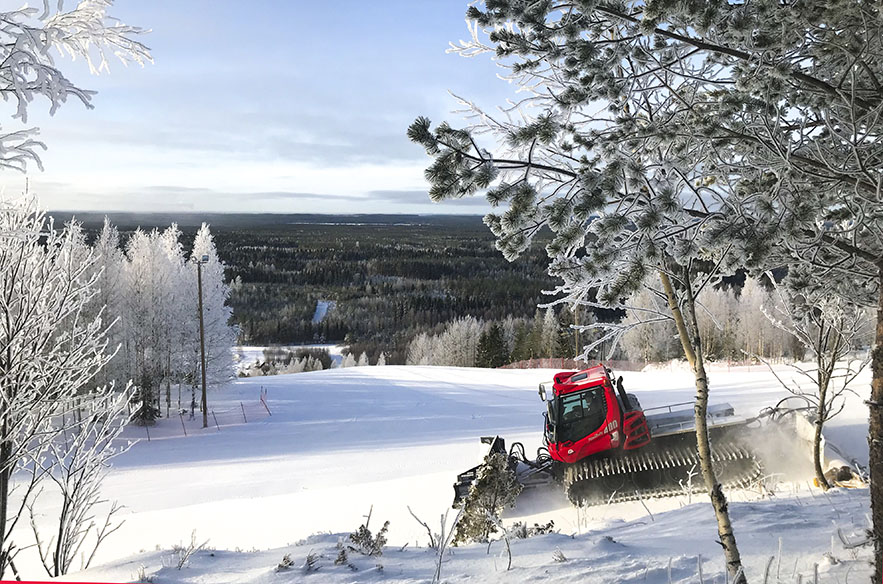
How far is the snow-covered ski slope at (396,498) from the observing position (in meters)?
4.70

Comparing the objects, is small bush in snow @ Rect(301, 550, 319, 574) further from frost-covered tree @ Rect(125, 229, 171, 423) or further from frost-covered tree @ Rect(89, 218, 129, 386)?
frost-covered tree @ Rect(125, 229, 171, 423)

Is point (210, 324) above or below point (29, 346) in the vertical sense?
below

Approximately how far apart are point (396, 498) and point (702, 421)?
24.8ft

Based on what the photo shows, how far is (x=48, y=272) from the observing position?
5.54 meters

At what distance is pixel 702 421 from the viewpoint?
14.1ft

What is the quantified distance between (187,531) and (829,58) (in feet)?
35.8

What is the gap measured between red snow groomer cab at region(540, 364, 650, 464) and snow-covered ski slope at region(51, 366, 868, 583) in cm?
83

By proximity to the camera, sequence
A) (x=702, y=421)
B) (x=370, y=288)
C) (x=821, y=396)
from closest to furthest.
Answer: (x=702, y=421), (x=821, y=396), (x=370, y=288)

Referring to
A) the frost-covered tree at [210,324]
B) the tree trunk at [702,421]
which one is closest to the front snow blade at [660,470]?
the tree trunk at [702,421]

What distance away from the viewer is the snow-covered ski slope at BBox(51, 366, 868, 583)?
15.4 feet

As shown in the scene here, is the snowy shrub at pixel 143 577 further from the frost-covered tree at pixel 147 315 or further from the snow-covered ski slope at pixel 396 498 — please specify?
the frost-covered tree at pixel 147 315

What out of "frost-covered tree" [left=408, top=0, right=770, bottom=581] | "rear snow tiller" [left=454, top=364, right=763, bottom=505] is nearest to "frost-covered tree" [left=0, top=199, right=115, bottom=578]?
"frost-covered tree" [left=408, top=0, right=770, bottom=581]

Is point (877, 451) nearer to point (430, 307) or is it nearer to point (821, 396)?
point (821, 396)

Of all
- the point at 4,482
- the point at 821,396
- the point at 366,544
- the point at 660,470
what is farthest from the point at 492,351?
the point at 4,482
